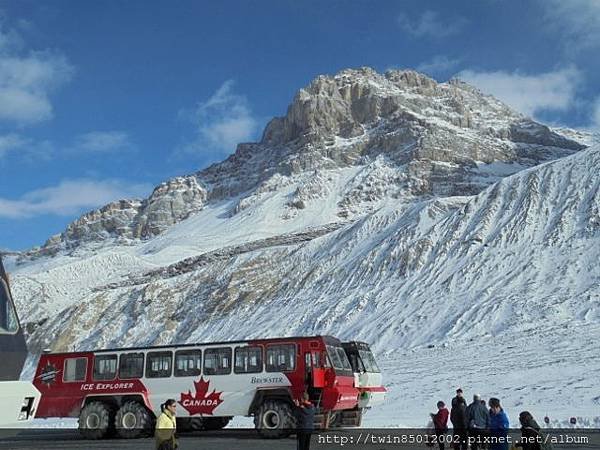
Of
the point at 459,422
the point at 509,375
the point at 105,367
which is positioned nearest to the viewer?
the point at 459,422

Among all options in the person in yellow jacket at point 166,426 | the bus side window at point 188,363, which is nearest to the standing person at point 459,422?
the person in yellow jacket at point 166,426

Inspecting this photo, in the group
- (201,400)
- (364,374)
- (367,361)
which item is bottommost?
(201,400)

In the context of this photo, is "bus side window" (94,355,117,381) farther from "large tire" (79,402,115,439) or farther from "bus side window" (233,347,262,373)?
"bus side window" (233,347,262,373)

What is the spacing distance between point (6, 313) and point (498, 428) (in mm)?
8292

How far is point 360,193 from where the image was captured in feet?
472

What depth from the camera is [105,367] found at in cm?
2250

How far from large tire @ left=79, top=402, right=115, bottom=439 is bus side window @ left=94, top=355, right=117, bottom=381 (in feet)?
2.92

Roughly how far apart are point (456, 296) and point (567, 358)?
17665 millimetres

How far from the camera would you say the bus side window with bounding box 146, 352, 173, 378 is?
71.4 feet

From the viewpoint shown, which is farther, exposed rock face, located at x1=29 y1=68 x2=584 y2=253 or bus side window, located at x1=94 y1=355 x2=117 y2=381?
exposed rock face, located at x1=29 y1=68 x2=584 y2=253

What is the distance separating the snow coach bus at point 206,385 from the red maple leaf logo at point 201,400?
0.10ft

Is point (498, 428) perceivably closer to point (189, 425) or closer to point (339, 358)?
point (339, 358)

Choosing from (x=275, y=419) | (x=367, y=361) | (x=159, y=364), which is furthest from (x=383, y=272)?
(x=275, y=419)

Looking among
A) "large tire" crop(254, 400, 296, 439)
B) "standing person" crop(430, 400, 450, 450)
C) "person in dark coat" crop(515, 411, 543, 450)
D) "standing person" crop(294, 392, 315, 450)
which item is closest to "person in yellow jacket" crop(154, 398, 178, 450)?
"standing person" crop(294, 392, 315, 450)
